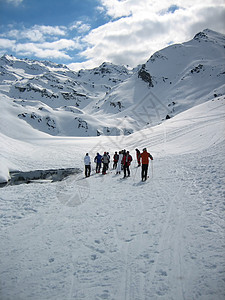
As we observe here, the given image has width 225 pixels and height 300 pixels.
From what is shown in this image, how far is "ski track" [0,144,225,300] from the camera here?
433 centimetres

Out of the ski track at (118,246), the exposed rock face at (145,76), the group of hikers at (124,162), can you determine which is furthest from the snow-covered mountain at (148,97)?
the ski track at (118,246)

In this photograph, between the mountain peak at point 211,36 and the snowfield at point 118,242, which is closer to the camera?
the snowfield at point 118,242

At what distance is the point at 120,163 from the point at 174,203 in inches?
325

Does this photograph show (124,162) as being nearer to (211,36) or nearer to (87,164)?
(87,164)

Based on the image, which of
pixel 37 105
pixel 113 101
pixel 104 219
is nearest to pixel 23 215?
pixel 104 219

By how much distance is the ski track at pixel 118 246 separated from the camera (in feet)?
14.2

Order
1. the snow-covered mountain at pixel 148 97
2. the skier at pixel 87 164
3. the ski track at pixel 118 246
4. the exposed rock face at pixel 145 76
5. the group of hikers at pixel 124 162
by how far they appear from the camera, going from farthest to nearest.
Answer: the exposed rock face at pixel 145 76
the snow-covered mountain at pixel 148 97
the skier at pixel 87 164
the group of hikers at pixel 124 162
the ski track at pixel 118 246

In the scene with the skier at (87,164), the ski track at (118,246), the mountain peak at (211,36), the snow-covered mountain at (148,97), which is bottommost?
the ski track at (118,246)

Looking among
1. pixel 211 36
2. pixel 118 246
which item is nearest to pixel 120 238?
pixel 118 246

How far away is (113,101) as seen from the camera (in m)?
153

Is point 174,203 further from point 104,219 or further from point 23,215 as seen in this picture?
Answer: point 23,215

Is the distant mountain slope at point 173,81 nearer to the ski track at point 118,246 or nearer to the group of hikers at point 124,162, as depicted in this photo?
the group of hikers at point 124,162

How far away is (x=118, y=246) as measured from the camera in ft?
18.6

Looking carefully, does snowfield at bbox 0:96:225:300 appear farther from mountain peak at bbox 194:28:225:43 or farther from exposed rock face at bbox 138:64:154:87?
mountain peak at bbox 194:28:225:43
